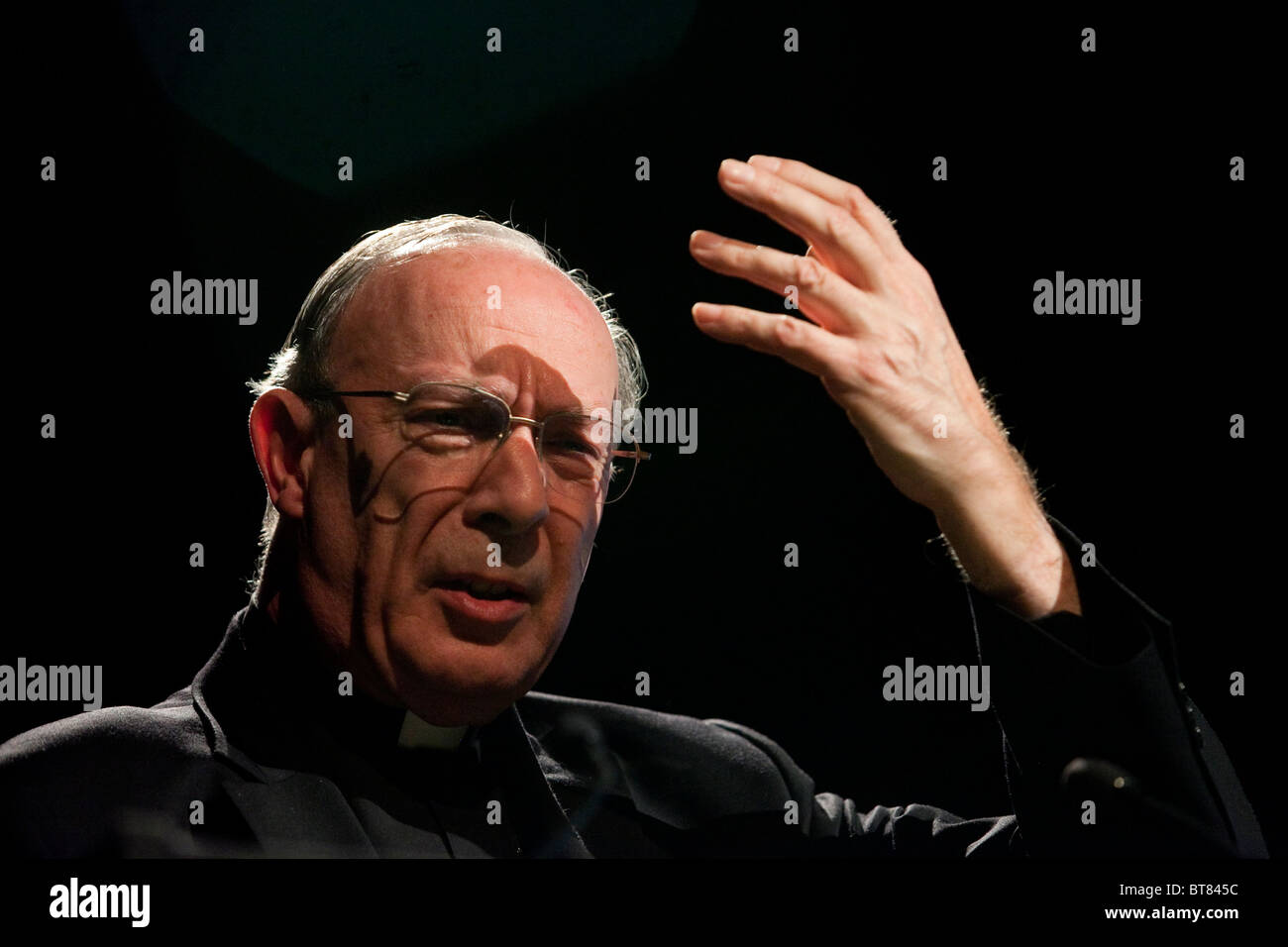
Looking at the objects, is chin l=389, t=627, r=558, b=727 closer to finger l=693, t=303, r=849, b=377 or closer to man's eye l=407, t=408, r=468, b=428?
man's eye l=407, t=408, r=468, b=428

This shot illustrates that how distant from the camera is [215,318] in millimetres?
2562

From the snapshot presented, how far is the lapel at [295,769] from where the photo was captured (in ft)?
6.48

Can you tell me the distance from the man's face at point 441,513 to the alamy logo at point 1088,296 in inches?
44.2

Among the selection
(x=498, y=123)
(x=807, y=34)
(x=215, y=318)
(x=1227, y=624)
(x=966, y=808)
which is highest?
(x=807, y=34)

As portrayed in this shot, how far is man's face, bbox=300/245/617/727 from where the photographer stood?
208 cm

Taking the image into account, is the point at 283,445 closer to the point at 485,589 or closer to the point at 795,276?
the point at 485,589

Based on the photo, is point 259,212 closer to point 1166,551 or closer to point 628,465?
point 628,465

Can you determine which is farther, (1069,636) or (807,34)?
(807,34)

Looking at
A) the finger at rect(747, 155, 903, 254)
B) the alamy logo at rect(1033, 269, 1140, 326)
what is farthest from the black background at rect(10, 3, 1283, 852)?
the finger at rect(747, 155, 903, 254)
